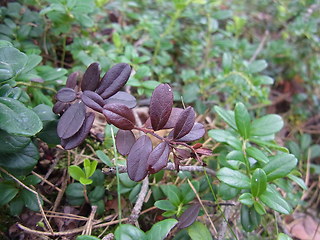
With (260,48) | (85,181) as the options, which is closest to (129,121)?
(85,181)

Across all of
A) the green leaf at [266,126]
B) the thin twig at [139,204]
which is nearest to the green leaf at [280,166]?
the green leaf at [266,126]

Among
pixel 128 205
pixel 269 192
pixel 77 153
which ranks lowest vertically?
pixel 128 205

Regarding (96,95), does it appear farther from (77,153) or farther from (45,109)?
(77,153)

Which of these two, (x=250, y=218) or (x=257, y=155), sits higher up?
(x=257, y=155)

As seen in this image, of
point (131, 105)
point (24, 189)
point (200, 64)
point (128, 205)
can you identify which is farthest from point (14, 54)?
point (200, 64)

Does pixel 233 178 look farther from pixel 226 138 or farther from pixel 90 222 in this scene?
pixel 90 222

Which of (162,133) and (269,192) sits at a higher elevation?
(269,192)

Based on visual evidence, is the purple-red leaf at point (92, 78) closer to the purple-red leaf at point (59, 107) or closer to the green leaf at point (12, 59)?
the purple-red leaf at point (59, 107)
